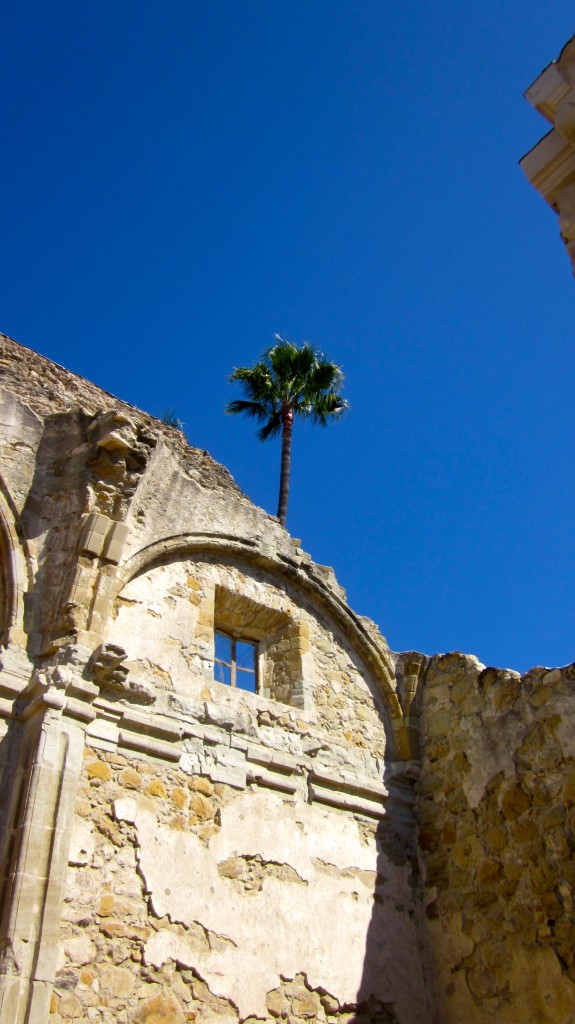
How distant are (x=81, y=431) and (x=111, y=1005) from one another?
173 inches

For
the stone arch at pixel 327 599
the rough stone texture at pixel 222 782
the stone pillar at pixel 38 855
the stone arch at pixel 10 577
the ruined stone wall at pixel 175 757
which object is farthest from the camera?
the stone arch at pixel 327 599

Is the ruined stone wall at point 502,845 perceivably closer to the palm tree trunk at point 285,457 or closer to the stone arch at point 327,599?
the stone arch at point 327,599

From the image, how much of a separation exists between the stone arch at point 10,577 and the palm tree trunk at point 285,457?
9.35 metres

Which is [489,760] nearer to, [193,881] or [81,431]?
[193,881]

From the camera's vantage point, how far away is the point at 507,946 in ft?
22.8

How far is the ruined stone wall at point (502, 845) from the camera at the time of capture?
22.0ft

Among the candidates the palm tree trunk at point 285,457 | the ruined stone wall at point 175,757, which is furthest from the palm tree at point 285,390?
the ruined stone wall at point 175,757

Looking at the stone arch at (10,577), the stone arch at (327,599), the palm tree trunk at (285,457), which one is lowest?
the stone arch at (10,577)

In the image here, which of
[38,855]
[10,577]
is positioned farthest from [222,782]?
[10,577]

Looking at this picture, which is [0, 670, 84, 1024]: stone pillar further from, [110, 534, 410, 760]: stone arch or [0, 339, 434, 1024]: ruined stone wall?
[110, 534, 410, 760]: stone arch

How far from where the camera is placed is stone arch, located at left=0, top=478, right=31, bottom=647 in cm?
653

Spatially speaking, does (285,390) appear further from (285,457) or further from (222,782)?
(222,782)

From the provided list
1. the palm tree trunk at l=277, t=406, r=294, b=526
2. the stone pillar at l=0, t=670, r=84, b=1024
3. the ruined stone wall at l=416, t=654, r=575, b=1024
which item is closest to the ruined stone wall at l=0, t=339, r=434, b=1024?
the stone pillar at l=0, t=670, r=84, b=1024

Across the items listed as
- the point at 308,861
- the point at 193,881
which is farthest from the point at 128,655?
the point at 308,861
